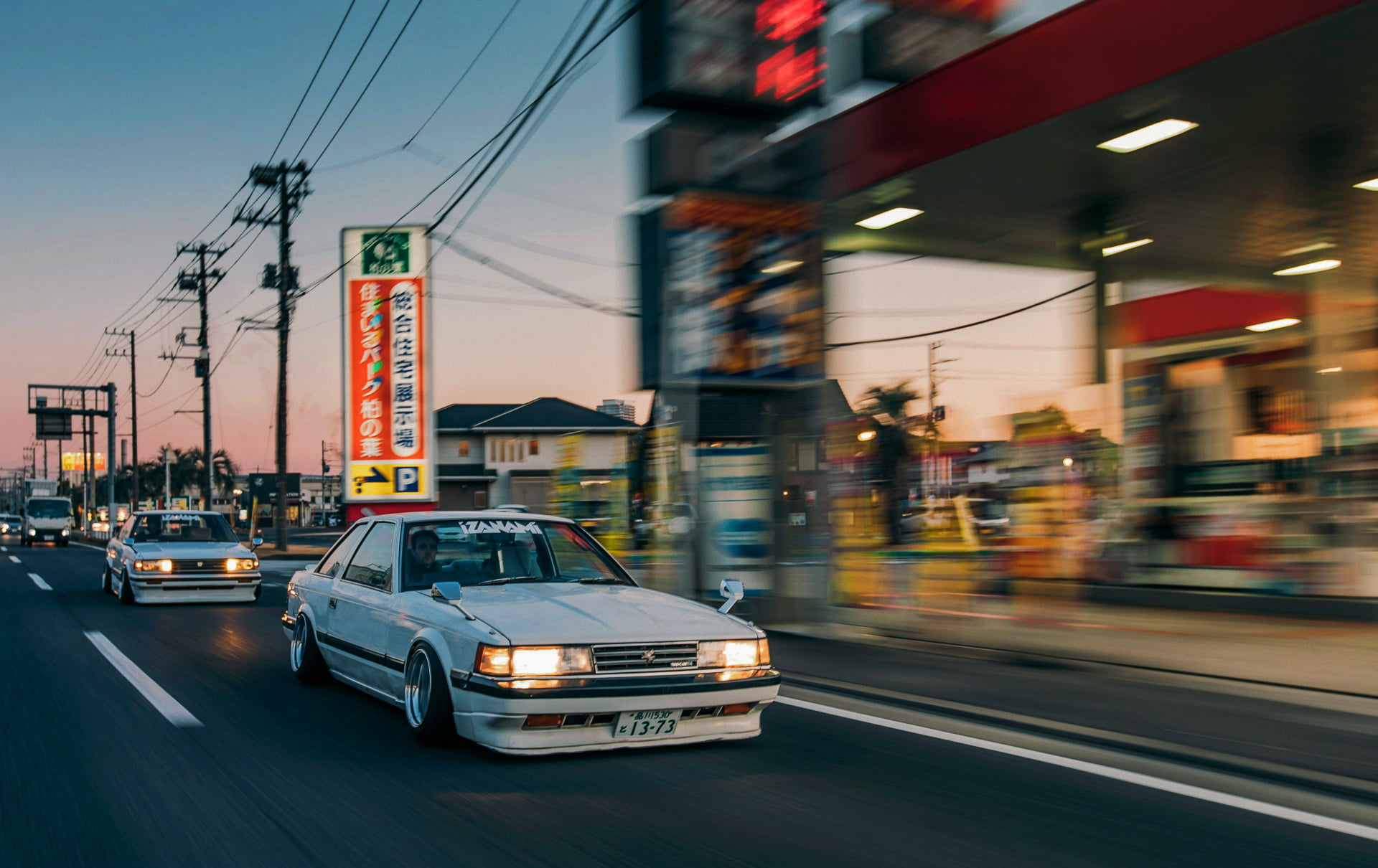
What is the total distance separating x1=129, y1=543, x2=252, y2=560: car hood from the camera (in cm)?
1566

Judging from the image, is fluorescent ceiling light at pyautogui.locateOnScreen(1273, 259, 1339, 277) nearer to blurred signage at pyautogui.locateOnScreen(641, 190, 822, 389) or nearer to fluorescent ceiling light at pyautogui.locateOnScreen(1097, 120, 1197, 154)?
fluorescent ceiling light at pyautogui.locateOnScreen(1097, 120, 1197, 154)

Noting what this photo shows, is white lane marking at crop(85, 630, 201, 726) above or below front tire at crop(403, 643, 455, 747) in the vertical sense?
below

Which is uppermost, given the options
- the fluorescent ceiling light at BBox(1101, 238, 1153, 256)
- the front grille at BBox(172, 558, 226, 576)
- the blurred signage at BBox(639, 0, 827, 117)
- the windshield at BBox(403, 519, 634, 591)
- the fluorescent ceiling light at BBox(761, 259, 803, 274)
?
the blurred signage at BBox(639, 0, 827, 117)

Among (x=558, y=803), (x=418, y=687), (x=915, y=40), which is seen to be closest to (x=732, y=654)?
(x=558, y=803)

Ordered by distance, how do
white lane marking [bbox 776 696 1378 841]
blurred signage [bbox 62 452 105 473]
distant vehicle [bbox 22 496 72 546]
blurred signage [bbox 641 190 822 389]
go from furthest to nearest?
blurred signage [bbox 62 452 105 473] < distant vehicle [bbox 22 496 72 546] < blurred signage [bbox 641 190 822 389] < white lane marking [bbox 776 696 1378 841]

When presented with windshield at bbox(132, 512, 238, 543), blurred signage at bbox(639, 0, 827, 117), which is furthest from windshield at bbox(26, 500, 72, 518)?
blurred signage at bbox(639, 0, 827, 117)

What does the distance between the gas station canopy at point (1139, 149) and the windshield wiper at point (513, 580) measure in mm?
6130

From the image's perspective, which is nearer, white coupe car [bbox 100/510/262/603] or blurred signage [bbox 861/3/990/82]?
blurred signage [bbox 861/3/990/82]

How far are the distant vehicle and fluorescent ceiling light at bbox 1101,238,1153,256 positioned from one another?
49133mm

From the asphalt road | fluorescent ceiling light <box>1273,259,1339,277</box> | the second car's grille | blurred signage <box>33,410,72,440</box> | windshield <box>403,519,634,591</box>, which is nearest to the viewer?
the asphalt road

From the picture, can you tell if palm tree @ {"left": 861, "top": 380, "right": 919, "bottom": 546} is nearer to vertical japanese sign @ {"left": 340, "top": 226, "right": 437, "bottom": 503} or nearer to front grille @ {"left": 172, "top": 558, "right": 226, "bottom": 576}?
front grille @ {"left": 172, "top": 558, "right": 226, "bottom": 576}

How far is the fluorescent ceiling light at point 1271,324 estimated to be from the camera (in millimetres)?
16016

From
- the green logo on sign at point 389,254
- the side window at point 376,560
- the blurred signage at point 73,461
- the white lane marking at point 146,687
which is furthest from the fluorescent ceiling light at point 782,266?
the blurred signage at point 73,461

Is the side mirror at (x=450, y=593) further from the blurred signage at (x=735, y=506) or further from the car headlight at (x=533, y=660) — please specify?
the blurred signage at (x=735, y=506)
